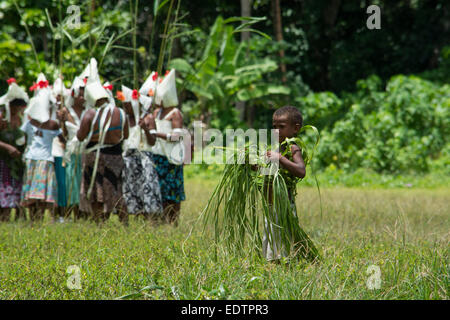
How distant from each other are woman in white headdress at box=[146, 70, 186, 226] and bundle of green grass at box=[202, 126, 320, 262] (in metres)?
2.32

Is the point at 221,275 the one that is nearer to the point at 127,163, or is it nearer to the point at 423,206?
the point at 127,163

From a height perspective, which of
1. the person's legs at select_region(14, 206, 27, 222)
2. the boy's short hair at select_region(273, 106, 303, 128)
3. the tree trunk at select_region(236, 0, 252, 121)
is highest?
the tree trunk at select_region(236, 0, 252, 121)

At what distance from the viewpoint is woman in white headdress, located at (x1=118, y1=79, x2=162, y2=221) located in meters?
6.03

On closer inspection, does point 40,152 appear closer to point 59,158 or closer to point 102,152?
point 59,158

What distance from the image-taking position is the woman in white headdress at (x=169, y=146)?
603cm

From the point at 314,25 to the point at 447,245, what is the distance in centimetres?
1354

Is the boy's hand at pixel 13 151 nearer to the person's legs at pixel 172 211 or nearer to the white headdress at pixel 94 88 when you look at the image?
the white headdress at pixel 94 88

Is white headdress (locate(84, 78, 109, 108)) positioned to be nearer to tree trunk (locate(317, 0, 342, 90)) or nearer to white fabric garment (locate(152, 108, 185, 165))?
white fabric garment (locate(152, 108, 185, 165))

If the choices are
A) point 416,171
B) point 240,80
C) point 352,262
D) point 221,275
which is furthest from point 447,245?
point 240,80

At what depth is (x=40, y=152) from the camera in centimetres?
645

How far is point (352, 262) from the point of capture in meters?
3.72

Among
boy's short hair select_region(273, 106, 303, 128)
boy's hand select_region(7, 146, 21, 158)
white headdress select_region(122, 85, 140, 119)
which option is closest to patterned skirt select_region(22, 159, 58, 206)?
boy's hand select_region(7, 146, 21, 158)

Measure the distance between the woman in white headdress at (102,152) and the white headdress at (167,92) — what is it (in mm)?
449

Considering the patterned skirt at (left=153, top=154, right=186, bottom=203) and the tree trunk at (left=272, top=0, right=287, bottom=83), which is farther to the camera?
the tree trunk at (left=272, top=0, right=287, bottom=83)
